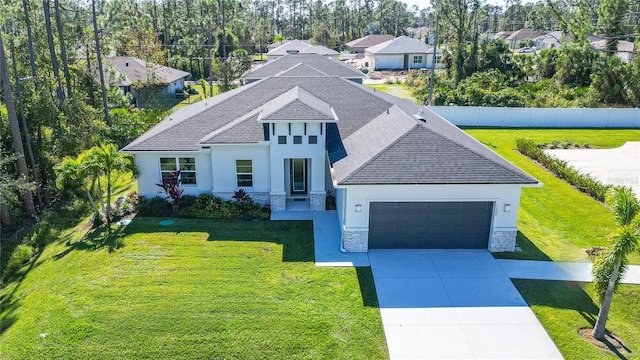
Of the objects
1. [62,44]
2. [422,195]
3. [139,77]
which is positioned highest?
[62,44]

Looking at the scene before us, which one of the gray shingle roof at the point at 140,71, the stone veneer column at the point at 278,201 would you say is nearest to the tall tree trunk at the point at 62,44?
the stone veneer column at the point at 278,201

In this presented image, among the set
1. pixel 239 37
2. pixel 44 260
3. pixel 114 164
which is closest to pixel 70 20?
pixel 114 164

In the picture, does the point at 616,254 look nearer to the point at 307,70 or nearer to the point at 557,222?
the point at 557,222

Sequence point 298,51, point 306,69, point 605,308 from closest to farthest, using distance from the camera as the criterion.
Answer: point 605,308
point 306,69
point 298,51

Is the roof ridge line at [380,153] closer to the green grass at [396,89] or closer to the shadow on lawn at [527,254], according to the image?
the shadow on lawn at [527,254]

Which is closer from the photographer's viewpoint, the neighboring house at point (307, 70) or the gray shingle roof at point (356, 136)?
the gray shingle roof at point (356, 136)

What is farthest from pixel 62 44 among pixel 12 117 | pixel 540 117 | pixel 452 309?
pixel 540 117
